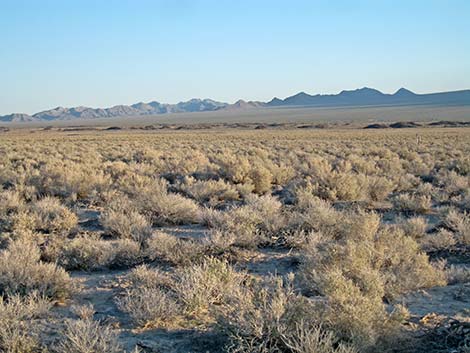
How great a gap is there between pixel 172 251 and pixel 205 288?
6.24 ft

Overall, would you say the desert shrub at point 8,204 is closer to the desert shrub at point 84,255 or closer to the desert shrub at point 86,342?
the desert shrub at point 84,255

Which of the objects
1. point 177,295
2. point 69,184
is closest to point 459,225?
point 177,295

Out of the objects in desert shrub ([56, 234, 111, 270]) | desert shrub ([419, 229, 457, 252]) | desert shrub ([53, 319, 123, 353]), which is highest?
desert shrub ([53, 319, 123, 353])

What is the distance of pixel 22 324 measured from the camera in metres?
4.97

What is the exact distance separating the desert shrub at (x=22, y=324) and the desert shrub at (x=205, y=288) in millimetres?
1470

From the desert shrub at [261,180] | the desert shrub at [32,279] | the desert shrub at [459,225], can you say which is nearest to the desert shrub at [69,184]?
the desert shrub at [261,180]

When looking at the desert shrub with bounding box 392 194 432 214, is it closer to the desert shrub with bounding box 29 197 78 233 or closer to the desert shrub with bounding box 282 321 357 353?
the desert shrub with bounding box 29 197 78 233

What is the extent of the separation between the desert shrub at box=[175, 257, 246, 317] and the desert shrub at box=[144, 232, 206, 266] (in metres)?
1.15

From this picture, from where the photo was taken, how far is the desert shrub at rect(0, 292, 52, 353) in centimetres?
454

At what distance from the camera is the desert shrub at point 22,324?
14.9 ft

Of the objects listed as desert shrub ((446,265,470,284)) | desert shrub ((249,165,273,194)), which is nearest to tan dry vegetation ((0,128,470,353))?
desert shrub ((446,265,470,284))

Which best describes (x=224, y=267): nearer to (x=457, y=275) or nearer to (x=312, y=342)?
(x=312, y=342)

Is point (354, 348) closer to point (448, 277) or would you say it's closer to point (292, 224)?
point (448, 277)

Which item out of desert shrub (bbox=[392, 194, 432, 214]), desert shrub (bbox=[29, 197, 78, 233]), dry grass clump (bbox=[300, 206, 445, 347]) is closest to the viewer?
dry grass clump (bbox=[300, 206, 445, 347])
